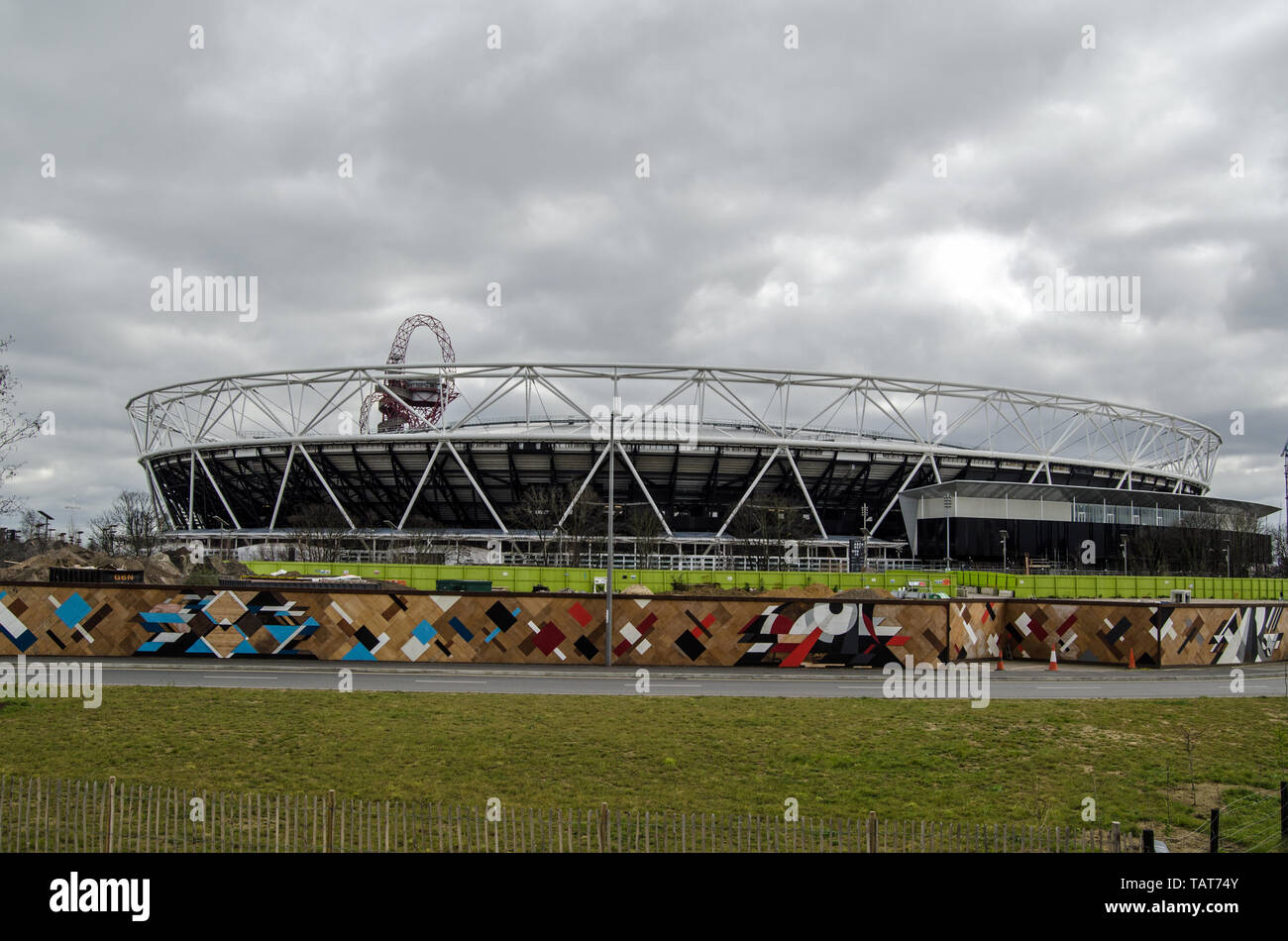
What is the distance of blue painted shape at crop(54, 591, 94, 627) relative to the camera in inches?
819

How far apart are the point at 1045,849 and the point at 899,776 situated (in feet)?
8.95

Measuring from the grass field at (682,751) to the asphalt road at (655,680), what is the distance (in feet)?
5.31

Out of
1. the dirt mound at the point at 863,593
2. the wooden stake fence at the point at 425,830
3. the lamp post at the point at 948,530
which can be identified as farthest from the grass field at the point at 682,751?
the lamp post at the point at 948,530

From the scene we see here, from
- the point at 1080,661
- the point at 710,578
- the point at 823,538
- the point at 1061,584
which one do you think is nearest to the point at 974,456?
the point at 823,538

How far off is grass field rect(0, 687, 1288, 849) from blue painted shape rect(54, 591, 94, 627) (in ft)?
22.0

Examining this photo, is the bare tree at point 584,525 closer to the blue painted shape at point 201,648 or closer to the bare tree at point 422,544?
the bare tree at point 422,544

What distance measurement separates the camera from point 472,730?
1293 cm

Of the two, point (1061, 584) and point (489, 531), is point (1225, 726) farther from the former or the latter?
point (489, 531)

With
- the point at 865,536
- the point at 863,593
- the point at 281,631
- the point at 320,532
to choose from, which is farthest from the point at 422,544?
the point at 281,631

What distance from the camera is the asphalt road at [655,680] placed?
17.6 meters

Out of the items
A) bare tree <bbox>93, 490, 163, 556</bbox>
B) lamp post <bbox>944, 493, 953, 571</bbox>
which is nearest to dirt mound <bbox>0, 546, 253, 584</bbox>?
bare tree <bbox>93, 490, 163, 556</bbox>

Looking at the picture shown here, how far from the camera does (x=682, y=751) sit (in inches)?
472

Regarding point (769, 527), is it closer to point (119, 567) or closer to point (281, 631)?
point (119, 567)

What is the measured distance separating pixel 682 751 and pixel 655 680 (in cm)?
773
